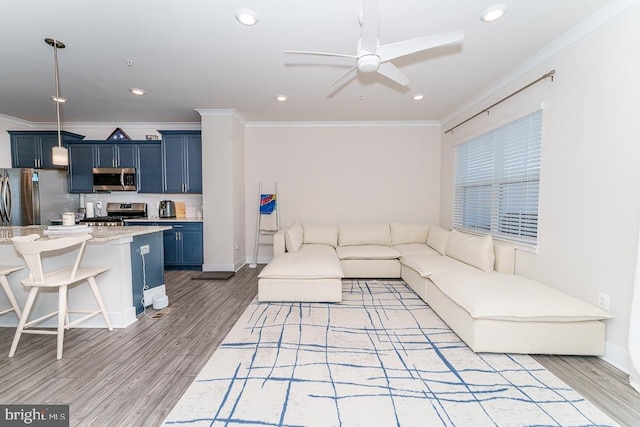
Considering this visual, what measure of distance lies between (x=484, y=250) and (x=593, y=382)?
1502 millimetres

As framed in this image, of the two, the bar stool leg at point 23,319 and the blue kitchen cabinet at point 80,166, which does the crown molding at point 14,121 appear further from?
the bar stool leg at point 23,319

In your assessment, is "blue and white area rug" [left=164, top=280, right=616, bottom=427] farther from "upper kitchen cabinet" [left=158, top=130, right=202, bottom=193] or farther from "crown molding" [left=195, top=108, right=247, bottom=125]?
"crown molding" [left=195, top=108, right=247, bottom=125]

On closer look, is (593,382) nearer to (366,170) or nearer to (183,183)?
(366,170)

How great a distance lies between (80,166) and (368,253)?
5.47m

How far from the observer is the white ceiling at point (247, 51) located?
213cm


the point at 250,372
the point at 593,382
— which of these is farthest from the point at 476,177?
the point at 250,372

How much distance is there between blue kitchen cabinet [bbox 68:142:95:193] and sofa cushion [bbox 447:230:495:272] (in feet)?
20.8

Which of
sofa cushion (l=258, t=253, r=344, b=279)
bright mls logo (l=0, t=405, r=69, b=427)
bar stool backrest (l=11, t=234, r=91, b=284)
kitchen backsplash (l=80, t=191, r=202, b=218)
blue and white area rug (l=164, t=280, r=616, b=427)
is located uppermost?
kitchen backsplash (l=80, t=191, r=202, b=218)

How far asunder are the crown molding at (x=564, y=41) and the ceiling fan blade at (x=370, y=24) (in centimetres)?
186

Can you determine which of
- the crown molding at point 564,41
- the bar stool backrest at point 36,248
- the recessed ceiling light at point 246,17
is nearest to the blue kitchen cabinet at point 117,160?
the bar stool backrest at point 36,248

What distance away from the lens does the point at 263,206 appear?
16.9ft

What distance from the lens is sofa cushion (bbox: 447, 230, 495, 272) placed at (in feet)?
10.4

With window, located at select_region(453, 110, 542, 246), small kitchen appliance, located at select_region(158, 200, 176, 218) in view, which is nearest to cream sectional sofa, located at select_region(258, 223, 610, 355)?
window, located at select_region(453, 110, 542, 246)

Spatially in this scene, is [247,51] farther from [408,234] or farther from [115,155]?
[115,155]
